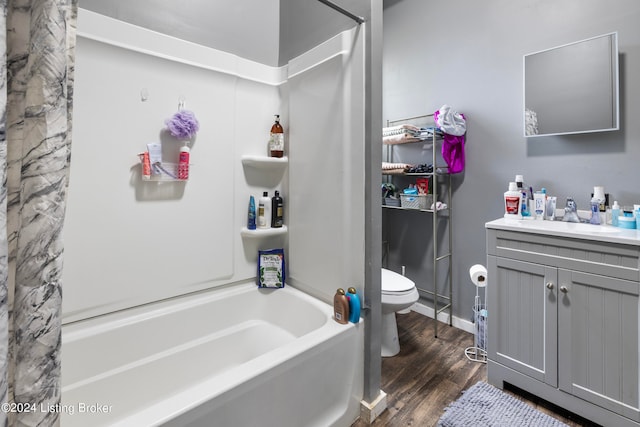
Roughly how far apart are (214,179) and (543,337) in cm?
204

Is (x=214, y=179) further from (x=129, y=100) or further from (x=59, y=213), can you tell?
(x=59, y=213)

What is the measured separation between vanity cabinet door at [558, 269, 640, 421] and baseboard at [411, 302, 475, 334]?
892 millimetres

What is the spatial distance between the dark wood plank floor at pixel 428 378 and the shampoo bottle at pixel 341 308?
22.0 inches

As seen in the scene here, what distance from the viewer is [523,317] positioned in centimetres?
170

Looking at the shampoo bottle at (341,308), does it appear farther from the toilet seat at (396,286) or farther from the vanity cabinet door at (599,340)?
the vanity cabinet door at (599,340)

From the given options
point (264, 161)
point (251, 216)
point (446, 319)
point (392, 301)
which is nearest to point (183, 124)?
point (264, 161)

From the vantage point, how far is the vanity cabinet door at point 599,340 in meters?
1.38

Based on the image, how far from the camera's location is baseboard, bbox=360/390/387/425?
5.20ft

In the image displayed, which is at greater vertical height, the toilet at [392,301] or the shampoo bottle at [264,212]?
the shampoo bottle at [264,212]

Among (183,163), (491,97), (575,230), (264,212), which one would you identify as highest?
(491,97)

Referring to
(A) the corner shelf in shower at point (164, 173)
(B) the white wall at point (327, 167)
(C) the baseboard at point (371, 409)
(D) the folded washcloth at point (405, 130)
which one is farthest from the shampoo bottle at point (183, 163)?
(D) the folded washcloth at point (405, 130)

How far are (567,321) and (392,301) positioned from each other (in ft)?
2.93

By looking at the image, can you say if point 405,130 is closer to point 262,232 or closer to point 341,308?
point 262,232

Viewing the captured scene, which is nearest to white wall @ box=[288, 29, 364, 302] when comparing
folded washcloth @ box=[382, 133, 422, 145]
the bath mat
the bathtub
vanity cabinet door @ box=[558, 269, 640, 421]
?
the bathtub
